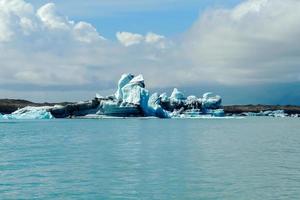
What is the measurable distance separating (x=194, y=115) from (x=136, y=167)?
109311 mm

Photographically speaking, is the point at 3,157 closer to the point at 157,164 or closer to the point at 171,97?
the point at 157,164

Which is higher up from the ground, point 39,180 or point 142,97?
point 142,97

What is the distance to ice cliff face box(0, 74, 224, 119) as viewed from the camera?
4173 inches

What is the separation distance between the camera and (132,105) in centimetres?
10562

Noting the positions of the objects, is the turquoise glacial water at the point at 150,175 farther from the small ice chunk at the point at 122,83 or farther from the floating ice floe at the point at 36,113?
the floating ice floe at the point at 36,113

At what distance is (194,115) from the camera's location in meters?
132

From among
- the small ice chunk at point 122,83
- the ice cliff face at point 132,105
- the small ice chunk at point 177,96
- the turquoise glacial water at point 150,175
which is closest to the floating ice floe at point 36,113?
the ice cliff face at point 132,105

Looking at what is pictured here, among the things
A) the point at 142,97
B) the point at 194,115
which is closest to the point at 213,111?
the point at 194,115

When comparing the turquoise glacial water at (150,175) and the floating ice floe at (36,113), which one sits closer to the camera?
the turquoise glacial water at (150,175)

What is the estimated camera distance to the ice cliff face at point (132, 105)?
106000 millimetres

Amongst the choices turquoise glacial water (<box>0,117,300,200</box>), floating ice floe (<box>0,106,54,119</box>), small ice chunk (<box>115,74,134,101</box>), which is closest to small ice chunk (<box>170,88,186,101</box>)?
small ice chunk (<box>115,74,134,101</box>)

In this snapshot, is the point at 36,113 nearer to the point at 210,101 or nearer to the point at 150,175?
the point at 210,101

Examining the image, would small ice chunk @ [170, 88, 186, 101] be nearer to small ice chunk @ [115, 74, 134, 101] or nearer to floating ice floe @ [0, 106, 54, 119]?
small ice chunk @ [115, 74, 134, 101]

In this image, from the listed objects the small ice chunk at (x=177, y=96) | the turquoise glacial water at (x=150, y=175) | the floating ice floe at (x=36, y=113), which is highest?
the small ice chunk at (x=177, y=96)
